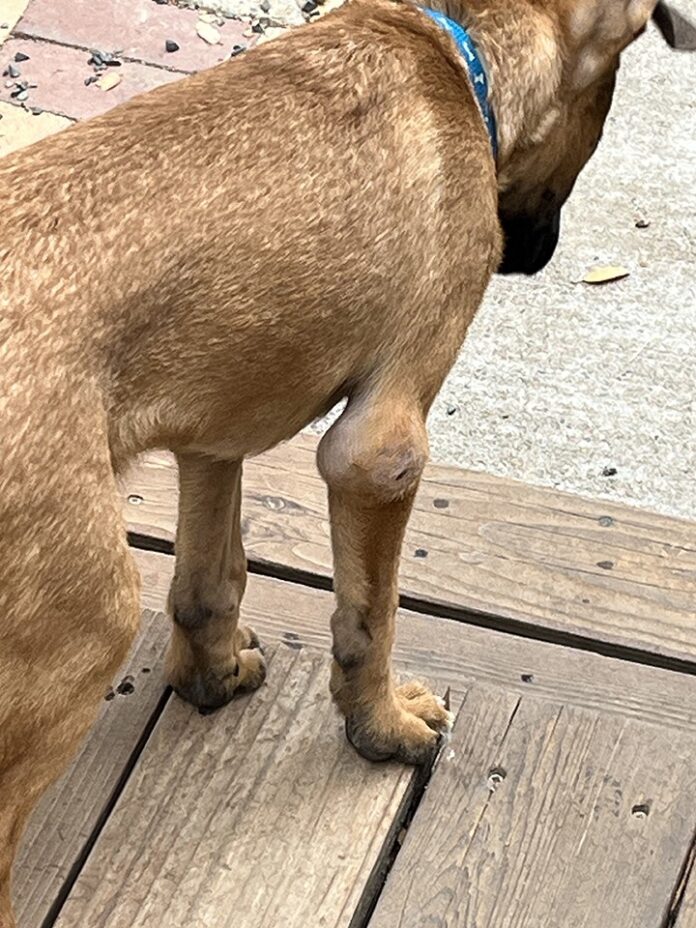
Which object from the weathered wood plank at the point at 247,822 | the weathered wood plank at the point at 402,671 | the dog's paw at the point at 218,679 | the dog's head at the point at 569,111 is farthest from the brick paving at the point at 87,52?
the weathered wood plank at the point at 247,822

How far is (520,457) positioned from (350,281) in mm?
1848

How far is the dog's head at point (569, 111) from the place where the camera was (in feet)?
9.65

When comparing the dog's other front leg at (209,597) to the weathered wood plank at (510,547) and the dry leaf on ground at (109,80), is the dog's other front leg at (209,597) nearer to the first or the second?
the weathered wood plank at (510,547)

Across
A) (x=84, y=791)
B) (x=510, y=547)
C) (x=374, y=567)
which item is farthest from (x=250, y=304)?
(x=510, y=547)

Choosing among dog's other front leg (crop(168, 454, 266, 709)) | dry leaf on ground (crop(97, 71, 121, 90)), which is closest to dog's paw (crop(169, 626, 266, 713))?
dog's other front leg (crop(168, 454, 266, 709))

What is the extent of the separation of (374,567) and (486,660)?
469 mm

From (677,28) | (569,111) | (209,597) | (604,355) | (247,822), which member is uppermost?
(677,28)

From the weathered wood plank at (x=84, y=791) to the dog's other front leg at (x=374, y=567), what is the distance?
0.38m

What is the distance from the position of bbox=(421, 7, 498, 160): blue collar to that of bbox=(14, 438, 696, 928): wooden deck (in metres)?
0.93

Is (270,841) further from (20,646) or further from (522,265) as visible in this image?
(522,265)

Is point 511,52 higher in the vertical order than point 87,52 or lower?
higher

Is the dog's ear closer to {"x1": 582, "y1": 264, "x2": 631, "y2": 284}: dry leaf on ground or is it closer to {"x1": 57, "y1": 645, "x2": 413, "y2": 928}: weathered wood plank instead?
{"x1": 57, "y1": 645, "x2": 413, "y2": 928}: weathered wood plank

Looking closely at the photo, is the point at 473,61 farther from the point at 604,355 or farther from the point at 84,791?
the point at 604,355

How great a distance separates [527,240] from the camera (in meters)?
3.20
